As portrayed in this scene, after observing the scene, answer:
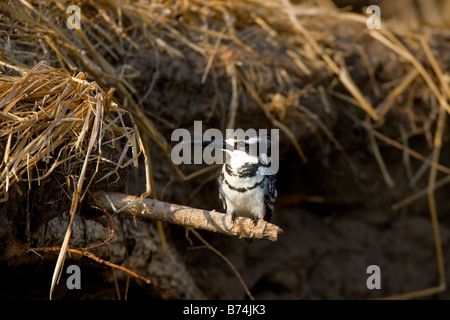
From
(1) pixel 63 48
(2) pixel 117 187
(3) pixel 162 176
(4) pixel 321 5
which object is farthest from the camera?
(4) pixel 321 5

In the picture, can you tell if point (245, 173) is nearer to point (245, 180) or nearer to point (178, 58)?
point (245, 180)

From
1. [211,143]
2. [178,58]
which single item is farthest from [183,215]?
[178,58]

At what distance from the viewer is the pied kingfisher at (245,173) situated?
103 inches

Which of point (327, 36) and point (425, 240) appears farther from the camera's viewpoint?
point (425, 240)

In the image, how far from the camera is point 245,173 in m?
2.62

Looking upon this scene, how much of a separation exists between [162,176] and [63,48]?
1.00 m

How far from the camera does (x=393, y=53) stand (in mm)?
3943

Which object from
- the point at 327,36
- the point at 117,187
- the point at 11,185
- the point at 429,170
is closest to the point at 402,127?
the point at 429,170

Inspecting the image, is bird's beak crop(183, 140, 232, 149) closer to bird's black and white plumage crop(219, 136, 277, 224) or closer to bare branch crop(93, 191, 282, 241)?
bird's black and white plumage crop(219, 136, 277, 224)

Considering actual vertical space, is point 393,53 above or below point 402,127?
above

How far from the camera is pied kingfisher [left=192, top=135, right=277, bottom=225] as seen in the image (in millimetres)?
2625

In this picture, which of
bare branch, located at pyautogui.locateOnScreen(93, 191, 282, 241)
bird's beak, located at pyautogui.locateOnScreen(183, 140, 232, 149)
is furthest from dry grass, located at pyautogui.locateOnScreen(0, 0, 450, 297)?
bird's beak, located at pyautogui.locateOnScreen(183, 140, 232, 149)

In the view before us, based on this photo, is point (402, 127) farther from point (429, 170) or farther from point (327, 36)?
point (327, 36)

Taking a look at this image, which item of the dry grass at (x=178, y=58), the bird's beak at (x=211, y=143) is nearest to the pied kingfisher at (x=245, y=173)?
the bird's beak at (x=211, y=143)
